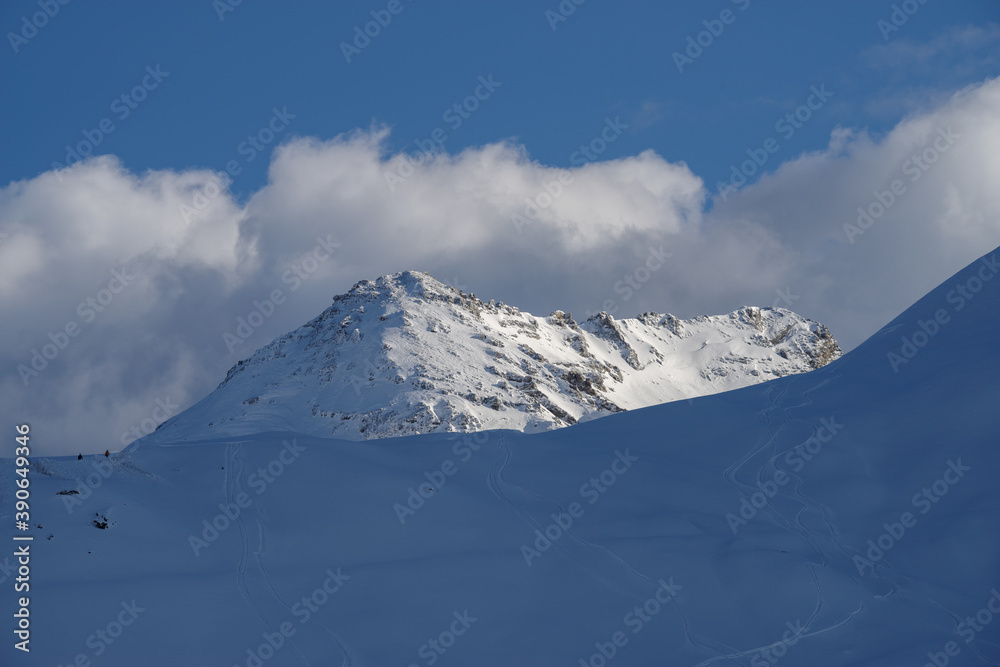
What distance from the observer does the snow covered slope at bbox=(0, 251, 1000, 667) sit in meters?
24.5

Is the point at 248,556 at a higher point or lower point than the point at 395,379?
lower

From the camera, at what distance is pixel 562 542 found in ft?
102

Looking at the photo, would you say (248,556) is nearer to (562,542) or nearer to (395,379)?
(562,542)

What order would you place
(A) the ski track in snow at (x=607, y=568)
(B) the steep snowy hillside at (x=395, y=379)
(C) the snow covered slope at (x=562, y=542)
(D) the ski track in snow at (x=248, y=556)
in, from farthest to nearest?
(B) the steep snowy hillside at (x=395, y=379)
(A) the ski track in snow at (x=607, y=568)
(D) the ski track in snow at (x=248, y=556)
(C) the snow covered slope at (x=562, y=542)

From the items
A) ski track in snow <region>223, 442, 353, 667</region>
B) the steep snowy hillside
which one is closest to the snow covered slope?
ski track in snow <region>223, 442, 353, 667</region>

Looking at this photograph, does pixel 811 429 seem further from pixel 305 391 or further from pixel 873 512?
pixel 305 391

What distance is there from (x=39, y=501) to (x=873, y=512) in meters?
31.3

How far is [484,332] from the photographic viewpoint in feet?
623

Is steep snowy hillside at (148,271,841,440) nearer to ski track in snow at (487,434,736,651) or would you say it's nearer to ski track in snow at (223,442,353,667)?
ski track in snow at (223,442,353,667)

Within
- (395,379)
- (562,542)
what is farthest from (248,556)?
(395,379)

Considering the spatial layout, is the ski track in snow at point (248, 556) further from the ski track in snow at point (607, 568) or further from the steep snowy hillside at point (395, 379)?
the steep snowy hillside at point (395, 379)

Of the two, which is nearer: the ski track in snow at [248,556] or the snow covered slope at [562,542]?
the snow covered slope at [562,542]

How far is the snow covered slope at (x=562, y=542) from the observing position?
80.3ft

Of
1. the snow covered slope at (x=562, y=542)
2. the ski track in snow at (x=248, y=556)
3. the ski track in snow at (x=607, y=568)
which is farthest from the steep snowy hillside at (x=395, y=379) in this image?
the ski track in snow at (x=607, y=568)
